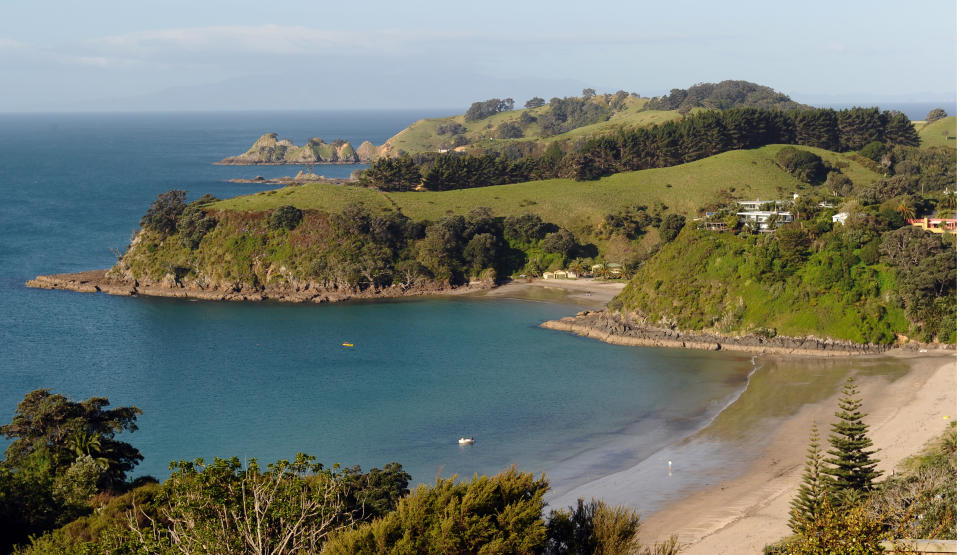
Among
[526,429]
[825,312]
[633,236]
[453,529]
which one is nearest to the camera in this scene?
[453,529]

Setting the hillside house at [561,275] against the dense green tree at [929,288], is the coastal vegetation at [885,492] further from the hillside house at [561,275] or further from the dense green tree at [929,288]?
the hillside house at [561,275]

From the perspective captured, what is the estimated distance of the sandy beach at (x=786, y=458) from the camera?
3250cm

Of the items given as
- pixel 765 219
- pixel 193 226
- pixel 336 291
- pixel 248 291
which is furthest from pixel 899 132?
pixel 193 226

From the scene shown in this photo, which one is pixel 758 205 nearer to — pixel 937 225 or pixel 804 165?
pixel 937 225

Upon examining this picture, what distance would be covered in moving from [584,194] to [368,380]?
157 feet

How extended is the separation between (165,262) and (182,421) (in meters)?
38.4

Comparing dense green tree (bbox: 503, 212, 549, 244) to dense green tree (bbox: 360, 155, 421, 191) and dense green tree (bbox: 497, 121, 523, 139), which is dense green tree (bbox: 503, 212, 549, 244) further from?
dense green tree (bbox: 497, 121, 523, 139)

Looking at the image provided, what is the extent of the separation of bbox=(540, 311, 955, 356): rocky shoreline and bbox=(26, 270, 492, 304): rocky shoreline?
15474 millimetres

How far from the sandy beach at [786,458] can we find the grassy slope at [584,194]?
4131 cm

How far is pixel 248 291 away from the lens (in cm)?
7694

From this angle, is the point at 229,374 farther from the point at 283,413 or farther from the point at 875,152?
the point at 875,152

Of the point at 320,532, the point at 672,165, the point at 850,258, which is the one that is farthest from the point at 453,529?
the point at 672,165

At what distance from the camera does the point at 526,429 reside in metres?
44.0

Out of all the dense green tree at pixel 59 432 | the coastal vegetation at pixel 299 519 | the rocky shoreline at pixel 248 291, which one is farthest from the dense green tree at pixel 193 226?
the coastal vegetation at pixel 299 519
